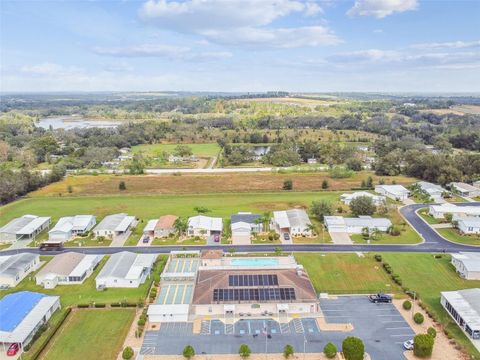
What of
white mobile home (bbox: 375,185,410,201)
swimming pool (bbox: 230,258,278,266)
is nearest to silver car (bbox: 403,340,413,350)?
swimming pool (bbox: 230,258,278,266)

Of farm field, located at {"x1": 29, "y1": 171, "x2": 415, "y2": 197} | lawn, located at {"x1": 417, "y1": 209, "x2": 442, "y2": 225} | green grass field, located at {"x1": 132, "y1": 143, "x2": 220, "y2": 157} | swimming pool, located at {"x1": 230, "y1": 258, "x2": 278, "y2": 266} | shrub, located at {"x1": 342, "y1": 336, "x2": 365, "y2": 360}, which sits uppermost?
shrub, located at {"x1": 342, "y1": 336, "x2": 365, "y2": 360}

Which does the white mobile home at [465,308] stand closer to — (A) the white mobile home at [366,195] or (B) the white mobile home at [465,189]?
(A) the white mobile home at [366,195]

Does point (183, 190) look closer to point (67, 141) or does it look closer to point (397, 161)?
point (397, 161)

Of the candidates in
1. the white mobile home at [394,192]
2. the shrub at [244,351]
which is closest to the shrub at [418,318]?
the shrub at [244,351]

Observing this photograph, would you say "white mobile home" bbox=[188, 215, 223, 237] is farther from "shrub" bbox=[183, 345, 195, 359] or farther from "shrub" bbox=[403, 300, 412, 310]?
"shrub" bbox=[403, 300, 412, 310]

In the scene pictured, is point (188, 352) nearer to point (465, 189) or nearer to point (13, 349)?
point (13, 349)
